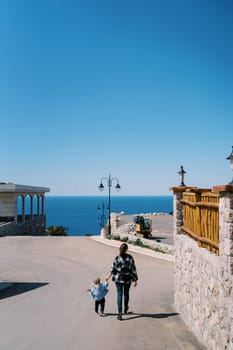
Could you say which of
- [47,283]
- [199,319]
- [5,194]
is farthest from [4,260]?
[5,194]

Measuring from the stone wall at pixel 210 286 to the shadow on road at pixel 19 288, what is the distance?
5.01 metres

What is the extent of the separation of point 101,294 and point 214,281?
142 inches

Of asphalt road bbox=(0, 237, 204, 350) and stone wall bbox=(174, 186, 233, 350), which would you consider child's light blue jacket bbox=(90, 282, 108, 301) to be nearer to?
asphalt road bbox=(0, 237, 204, 350)

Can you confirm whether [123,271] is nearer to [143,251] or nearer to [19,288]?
[19,288]

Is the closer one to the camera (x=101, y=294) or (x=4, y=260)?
(x=101, y=294)

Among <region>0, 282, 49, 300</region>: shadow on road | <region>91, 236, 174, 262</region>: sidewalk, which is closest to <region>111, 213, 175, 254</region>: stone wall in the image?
<region>91, 236, 174, 262</region>: sidewalk

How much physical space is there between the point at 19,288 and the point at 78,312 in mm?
3580

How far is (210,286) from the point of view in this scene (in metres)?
5.66

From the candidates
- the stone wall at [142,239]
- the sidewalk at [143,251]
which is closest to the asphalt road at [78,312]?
the sidewalk at [143,251]

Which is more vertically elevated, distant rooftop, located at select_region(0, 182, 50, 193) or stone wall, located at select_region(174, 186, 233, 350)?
distant rooftop, located at select_region(0, 182, 50, 193)

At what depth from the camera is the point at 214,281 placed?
5.43m

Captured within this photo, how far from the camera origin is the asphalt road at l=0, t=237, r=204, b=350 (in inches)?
261

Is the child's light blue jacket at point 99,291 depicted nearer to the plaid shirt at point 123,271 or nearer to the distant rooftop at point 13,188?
the plaid shirt at point 123,271

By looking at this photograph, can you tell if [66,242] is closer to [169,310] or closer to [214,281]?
[169,310]
